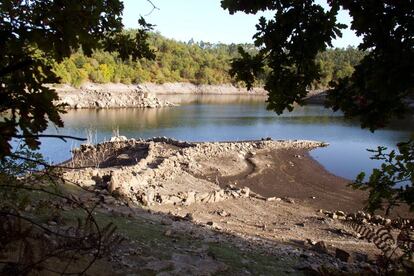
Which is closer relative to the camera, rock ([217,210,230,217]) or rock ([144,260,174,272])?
rock ([144,260,174,272])

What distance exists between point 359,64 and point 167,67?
424 feet

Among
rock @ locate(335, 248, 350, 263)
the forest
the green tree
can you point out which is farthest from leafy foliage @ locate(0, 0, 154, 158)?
the forest

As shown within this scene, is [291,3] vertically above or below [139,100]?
above

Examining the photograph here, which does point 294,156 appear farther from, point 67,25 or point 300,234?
point 67,25

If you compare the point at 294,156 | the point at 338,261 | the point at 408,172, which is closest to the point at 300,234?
the point at 338,261

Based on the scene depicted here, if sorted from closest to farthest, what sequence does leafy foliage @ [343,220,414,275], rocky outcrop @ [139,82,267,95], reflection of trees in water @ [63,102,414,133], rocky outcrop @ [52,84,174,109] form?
leafy foliage @ [343,220,414,275], reflection of trees in water @ [63,102,414,133], rocky outcrop @ [52,84,174,109], rocky outcrop @ [139,82,267,95]

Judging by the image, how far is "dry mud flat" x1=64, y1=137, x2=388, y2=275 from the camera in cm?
1166

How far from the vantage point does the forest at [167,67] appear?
97331mm

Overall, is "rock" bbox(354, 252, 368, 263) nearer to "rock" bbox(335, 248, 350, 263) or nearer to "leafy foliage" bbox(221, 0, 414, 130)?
"rock" bbox(335, 248, 350, 263)

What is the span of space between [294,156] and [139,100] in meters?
50.0

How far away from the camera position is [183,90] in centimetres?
12531

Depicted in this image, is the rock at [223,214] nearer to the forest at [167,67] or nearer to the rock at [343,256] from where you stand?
the rock at [343,256]

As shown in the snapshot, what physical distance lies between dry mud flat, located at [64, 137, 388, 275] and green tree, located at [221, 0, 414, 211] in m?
2.16

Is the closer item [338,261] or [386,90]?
[386,90]
